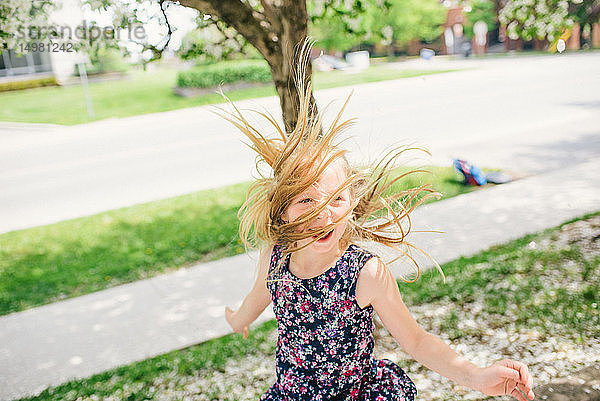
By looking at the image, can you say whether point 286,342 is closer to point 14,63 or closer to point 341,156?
point 341,156

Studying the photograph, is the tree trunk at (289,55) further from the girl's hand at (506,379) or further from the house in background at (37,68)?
the house in background at (37,68)

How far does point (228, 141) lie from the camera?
13867 millimetres

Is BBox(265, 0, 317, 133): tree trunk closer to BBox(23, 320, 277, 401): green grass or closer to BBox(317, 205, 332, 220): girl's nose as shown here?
BBox(23, 320, 277, 401): green grass

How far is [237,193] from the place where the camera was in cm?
865

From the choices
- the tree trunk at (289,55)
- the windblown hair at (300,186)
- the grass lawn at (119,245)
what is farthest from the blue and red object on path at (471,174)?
the windblown hair at (300,186)

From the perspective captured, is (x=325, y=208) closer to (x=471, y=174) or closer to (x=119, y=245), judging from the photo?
(x=119, y=245)

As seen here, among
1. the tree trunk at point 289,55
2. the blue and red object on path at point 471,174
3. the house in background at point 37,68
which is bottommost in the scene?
the blue and red object on path at point 471,174

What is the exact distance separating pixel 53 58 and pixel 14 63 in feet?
12.0

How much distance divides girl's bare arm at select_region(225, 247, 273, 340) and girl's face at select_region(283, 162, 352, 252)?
0.30m

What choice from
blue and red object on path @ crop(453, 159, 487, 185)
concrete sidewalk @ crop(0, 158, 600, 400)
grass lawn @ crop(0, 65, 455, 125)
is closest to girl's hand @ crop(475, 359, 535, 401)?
concrete sidewalk @ crop(0, 158, 600, 400)

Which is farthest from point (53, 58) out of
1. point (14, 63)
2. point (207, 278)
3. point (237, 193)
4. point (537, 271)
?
point (537, 271)

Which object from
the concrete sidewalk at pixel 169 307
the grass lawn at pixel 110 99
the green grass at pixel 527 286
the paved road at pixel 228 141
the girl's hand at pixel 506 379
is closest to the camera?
the girl's hand at pixel 506 379

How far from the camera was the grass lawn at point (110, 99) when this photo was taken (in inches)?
922

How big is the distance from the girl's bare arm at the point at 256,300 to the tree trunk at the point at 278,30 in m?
1.76
